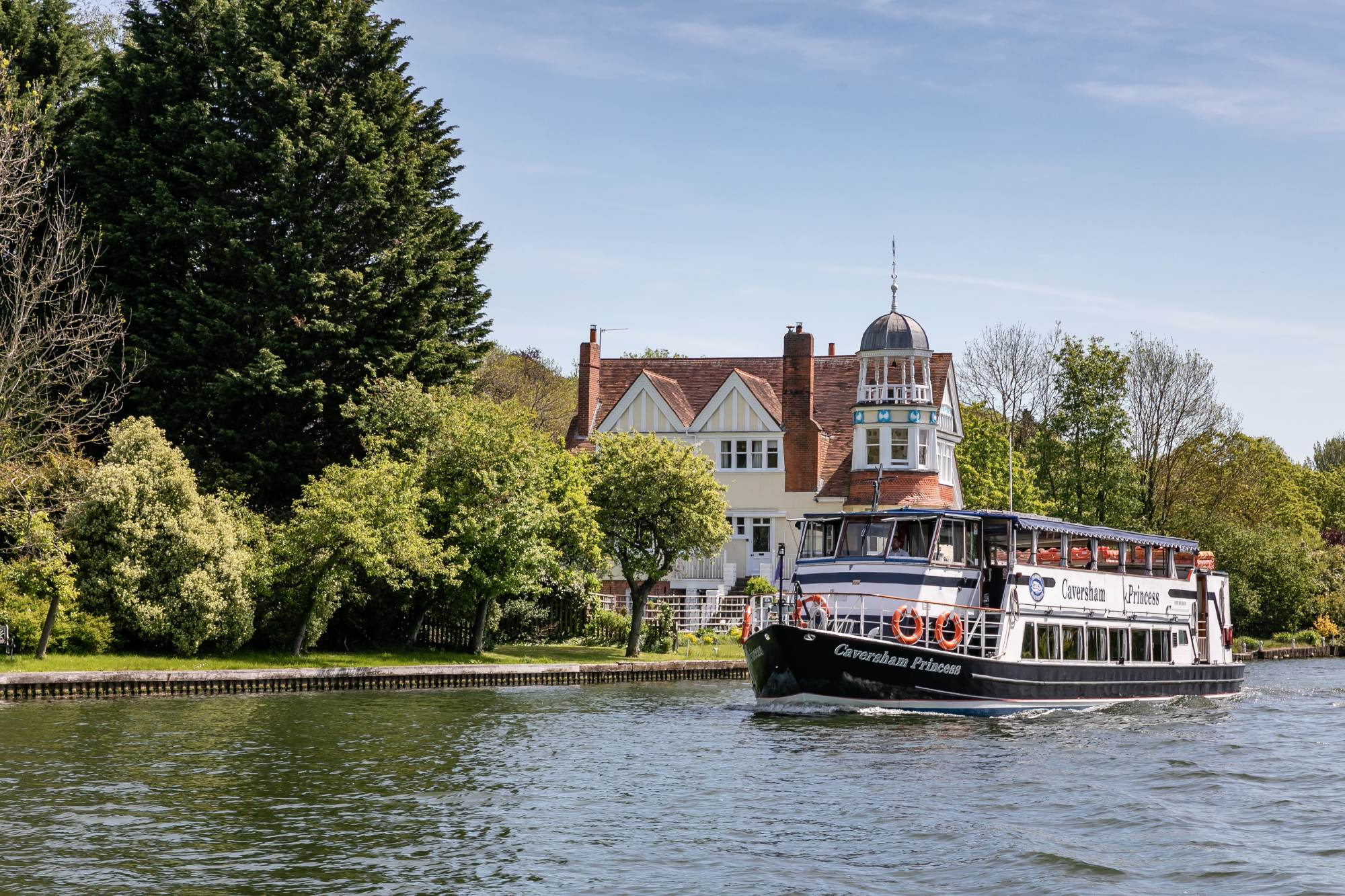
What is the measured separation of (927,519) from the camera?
3784 centimetres

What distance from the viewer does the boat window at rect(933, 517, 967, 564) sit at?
37.8 meters

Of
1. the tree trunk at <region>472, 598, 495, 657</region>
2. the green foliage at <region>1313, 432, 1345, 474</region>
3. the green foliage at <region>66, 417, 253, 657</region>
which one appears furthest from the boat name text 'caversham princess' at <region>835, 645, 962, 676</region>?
the green foliage at <region>1313, 432, 1345, 474</region>

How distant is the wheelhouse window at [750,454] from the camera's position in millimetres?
71438

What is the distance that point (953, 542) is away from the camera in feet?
125

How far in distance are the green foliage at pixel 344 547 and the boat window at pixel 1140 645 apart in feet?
70.9

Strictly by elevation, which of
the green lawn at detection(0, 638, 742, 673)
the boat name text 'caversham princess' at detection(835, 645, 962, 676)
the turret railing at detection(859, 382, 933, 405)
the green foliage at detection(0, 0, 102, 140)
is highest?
the green foliage at detection(0, 0, 102, 140)

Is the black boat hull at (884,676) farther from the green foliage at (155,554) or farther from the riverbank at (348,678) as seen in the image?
the green foliage at (155,554)

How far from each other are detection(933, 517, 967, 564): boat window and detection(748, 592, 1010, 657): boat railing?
4.39ft

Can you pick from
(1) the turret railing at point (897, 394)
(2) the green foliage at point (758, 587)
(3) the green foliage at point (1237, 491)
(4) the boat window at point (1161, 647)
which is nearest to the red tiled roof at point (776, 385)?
(1) the turret railing at point (897, 394)

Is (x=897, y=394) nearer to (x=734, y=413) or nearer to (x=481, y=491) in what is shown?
(x=734, y=413)

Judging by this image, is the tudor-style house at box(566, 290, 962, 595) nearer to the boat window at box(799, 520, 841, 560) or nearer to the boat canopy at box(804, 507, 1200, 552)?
the boat canopy at box(804, 507, 1200, 552)

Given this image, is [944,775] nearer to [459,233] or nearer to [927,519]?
[927,519]

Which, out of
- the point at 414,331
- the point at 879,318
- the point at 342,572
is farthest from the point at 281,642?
the point at 879,318

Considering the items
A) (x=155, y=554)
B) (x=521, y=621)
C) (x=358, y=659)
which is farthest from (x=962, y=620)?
(x=155, y=554)
